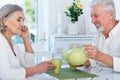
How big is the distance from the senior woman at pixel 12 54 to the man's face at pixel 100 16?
1.88 ft

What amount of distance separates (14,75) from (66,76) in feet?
0.93

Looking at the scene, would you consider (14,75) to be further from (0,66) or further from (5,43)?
(5,43)

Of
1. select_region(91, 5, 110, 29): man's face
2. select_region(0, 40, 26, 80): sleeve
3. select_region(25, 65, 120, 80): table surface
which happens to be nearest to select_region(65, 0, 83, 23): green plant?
select_region(91, 5, 110, 29): man's face

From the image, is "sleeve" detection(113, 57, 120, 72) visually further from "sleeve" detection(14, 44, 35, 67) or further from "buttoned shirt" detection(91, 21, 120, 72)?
"sleeve" detection(14, 44, 35, 67)

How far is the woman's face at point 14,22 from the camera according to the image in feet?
5.41

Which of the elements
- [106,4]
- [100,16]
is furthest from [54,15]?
[106,4]

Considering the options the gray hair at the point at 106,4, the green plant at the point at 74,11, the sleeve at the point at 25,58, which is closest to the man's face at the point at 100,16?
the gray hair at the point at 106,4

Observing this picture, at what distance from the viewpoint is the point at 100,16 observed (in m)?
1.99

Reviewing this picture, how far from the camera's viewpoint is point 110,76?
1543 millimetres

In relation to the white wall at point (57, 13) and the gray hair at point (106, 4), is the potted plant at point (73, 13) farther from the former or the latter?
the gray hair at point (106, 4)

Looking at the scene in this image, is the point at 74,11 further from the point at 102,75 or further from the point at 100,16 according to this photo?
the point at 102,75

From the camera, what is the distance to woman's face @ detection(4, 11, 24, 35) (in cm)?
165

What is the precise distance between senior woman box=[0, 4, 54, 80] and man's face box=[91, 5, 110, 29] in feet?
1.88

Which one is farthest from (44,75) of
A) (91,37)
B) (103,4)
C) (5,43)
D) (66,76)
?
(91,37)
